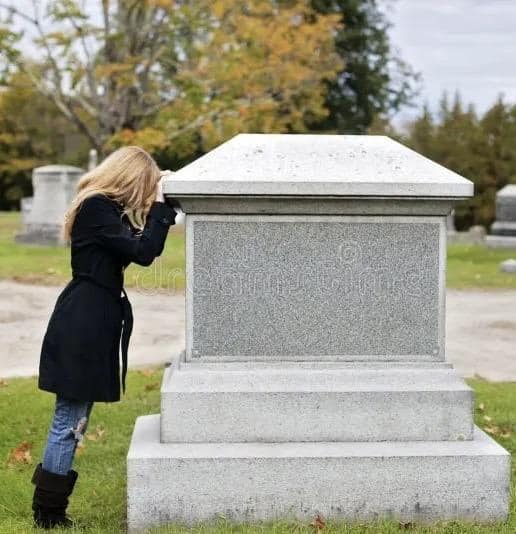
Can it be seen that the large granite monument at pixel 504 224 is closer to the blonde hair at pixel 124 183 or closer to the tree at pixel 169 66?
the tree at pixel 169 66

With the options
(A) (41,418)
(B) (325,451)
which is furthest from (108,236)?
(A) (41,418)

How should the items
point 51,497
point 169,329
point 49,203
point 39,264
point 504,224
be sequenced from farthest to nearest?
point 504,224 < point 49,203 < point 39,264 < point 169,329 < point 51,497

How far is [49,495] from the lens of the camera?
4.21 m

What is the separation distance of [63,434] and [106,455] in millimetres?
1451

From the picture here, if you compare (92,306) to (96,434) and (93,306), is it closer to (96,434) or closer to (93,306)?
(93,306)

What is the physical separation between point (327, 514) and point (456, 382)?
0.85 m

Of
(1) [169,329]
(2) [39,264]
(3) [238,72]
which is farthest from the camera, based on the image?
(3) [238,72]

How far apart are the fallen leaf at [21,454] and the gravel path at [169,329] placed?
2.46m

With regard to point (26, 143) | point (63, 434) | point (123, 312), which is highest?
point (123, 312)

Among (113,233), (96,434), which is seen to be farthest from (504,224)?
(113,233)

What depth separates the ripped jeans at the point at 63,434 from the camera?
4.22 m

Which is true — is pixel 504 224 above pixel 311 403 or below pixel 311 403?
below

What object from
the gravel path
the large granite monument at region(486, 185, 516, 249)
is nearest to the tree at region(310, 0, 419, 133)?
the large granite monument at region(486, 185, 516, 249)

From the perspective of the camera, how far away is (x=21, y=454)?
555 cm
